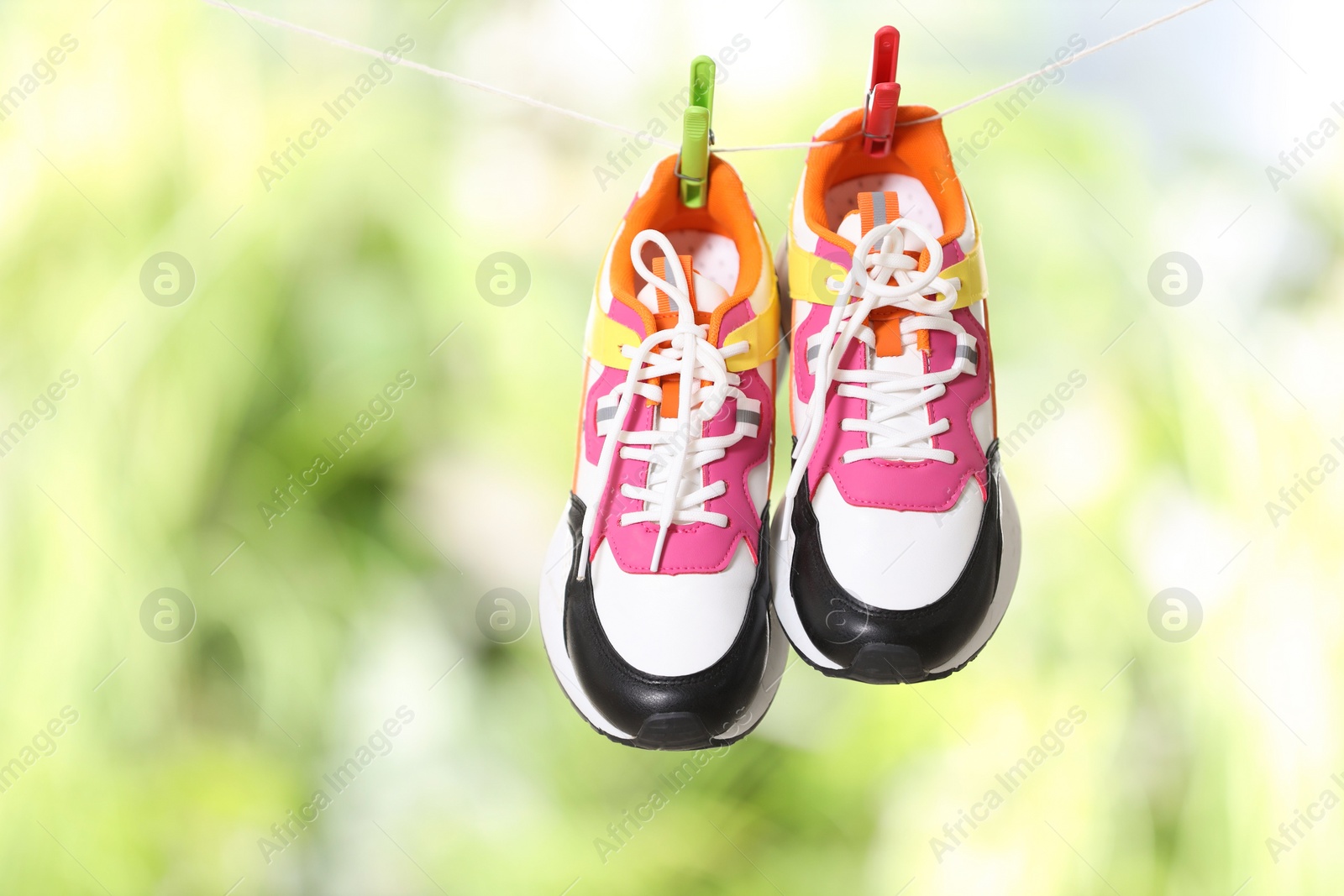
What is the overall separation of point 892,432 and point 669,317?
26 centimetres

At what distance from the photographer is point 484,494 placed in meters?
1.17

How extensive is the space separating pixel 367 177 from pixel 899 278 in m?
0.83

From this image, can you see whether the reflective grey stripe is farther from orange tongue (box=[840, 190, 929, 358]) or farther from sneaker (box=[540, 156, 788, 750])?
sneaker (box=[540, 156, 788, 750])

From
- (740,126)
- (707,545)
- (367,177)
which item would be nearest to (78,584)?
(367,177)

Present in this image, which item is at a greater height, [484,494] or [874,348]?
[874,348]

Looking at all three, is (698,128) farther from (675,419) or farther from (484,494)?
(484,494)

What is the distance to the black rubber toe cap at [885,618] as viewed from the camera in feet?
2.40

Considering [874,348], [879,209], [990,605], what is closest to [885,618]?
[990,605]

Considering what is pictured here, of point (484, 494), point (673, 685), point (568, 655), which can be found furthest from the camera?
point (484, 494)

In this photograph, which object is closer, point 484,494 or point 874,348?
point 874,348

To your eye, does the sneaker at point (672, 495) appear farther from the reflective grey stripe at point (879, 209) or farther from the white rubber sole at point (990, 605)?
the reflective grey stripe at point (879, 209)

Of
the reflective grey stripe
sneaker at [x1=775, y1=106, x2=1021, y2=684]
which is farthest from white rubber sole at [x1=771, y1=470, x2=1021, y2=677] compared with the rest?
the reflective grey stripe

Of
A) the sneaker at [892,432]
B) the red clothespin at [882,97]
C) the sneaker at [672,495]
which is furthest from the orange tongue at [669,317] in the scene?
the red clothespin at [882,97]

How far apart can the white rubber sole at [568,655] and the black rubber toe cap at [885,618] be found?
6 centimetres
